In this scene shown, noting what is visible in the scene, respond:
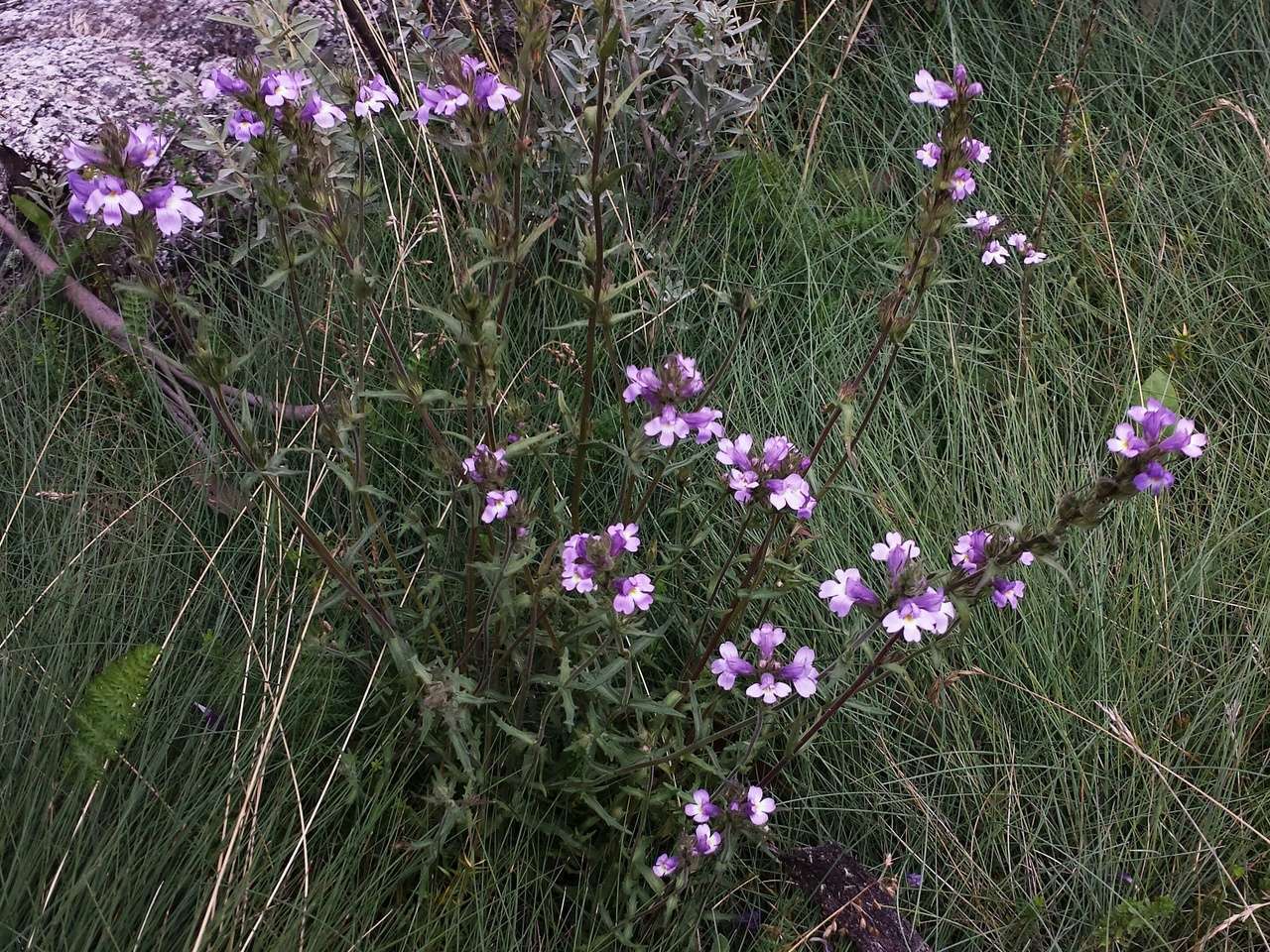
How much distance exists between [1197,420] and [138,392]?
2.78 m

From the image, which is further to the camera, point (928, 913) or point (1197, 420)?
point (1197, 420)

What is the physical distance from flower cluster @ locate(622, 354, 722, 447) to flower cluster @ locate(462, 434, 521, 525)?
0.88 ft

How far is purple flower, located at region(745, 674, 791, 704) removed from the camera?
189cm

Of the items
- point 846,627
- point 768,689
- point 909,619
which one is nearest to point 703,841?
point 768,689

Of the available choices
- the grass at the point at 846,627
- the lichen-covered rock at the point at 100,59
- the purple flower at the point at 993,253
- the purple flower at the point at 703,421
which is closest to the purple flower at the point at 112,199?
the grass at the point at 846,627

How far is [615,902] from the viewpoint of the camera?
2.12 m

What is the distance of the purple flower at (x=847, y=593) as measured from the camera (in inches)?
69.4

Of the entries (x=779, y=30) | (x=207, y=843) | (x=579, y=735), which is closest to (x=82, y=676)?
(x=207, y=843)

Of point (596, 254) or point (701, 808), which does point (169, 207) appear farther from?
point (701, 808)

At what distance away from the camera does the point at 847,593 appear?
5.90 ft

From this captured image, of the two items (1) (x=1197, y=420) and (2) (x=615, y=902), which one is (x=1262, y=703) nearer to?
(1) (x=1197, y=420)

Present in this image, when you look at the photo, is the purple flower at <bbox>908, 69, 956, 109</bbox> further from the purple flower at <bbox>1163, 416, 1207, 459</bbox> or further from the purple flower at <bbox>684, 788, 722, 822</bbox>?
the purple flower at <bbox>684, 788, 722, 822</bbox>

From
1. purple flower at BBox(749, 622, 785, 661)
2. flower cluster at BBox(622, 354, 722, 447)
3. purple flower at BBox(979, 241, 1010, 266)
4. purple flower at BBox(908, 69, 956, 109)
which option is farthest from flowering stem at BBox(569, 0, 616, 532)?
purple flower at BBox(979, 241, 1010, 266)

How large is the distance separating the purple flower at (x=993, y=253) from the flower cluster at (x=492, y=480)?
63.2 inches
